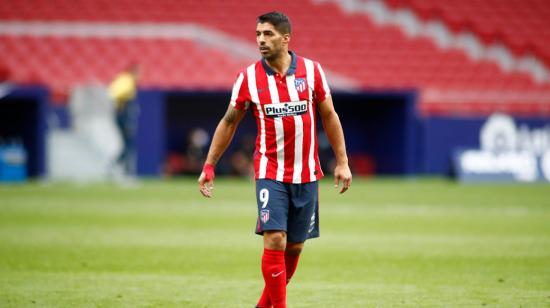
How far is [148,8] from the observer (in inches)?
1123

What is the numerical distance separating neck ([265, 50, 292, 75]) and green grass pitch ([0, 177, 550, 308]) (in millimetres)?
1741

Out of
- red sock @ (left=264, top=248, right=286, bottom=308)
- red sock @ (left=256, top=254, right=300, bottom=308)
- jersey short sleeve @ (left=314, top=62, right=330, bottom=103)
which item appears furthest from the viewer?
red sock @ (left=256, top=254, right=300, bottom=308)

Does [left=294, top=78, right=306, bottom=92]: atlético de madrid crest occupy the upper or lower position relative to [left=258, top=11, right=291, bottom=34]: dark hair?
lower

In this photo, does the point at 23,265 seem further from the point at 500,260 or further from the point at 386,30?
the point at 386,30

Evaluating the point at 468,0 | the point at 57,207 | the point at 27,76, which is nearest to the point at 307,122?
the point at 57,207

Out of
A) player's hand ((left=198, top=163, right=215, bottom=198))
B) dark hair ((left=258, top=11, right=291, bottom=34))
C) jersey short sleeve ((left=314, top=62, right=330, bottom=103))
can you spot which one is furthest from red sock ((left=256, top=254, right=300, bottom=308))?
dark hair ((left=258, top=11, right=291, bottom=34))

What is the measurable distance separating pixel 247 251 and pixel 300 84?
441 cm

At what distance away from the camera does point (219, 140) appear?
648 cm

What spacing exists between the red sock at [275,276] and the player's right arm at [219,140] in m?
0.63

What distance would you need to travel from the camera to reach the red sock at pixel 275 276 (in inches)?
242

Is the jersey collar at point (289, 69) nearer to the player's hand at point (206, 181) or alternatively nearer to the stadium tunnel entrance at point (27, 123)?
the player's hand at point (206, 181)

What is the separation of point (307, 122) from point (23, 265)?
3.94 metres

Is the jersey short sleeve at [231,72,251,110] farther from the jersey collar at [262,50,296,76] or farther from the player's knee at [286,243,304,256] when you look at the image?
the player's knee at [286,243,304,256]

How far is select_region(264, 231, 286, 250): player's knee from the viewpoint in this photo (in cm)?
617
